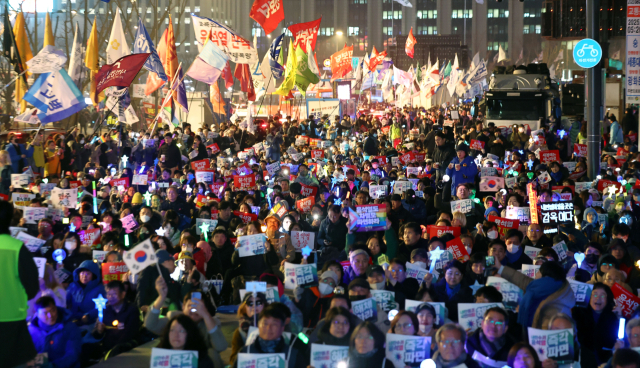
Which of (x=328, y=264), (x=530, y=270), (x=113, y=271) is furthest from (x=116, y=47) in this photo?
(x=530, y=270)

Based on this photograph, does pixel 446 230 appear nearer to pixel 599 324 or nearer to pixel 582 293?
pixel 582 293

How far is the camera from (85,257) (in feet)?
33.8

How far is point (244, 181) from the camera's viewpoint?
15836 mm

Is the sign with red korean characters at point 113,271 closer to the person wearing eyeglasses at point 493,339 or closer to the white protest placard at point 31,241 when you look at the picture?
the white protest placard at point 31,241

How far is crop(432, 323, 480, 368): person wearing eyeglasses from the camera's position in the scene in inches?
246

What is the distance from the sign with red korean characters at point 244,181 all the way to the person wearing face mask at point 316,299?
7.47m

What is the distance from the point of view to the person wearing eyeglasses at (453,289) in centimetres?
827

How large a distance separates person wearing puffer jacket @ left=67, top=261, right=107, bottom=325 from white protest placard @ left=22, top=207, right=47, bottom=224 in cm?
242

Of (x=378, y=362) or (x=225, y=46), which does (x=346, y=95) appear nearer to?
(x=225, y=46)

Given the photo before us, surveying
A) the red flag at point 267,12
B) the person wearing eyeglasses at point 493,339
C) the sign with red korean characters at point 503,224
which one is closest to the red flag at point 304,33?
the red flag at point 267,12

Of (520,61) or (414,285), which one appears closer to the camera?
(414,285)

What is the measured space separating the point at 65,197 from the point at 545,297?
8568mm

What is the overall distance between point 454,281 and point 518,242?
186 centimetres

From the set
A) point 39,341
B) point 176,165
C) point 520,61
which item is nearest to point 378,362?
point 39,341
